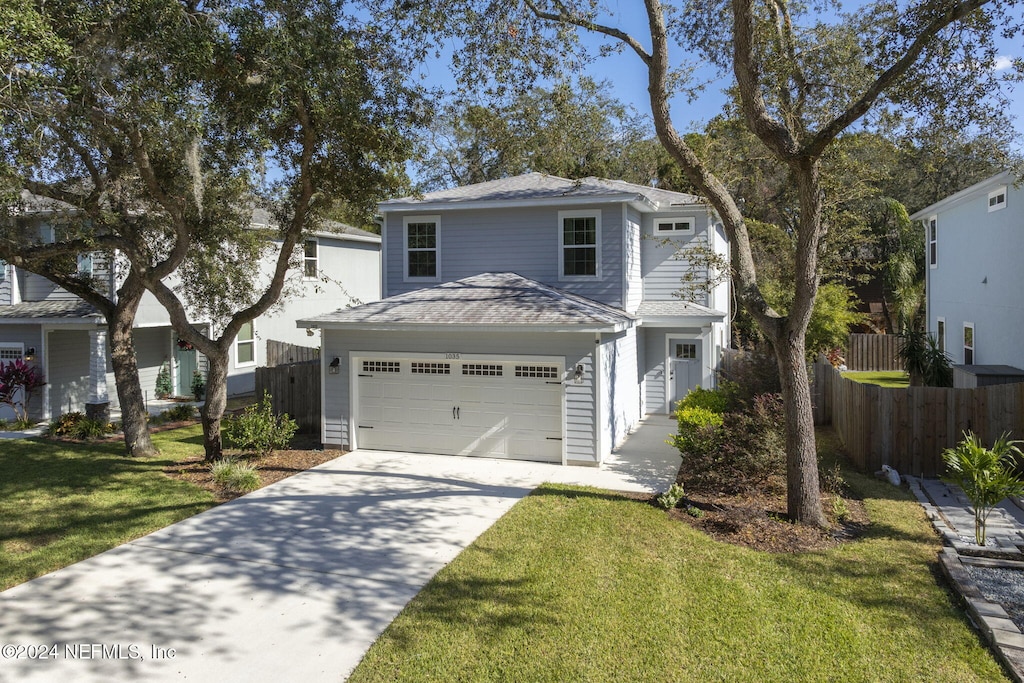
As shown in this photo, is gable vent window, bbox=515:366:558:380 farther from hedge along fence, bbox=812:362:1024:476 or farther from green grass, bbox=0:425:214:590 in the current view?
green grass, bbox=0:425:214:590

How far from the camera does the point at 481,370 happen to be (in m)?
13.0

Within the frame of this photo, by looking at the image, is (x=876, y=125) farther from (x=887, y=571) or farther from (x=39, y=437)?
(x=39, y=437)

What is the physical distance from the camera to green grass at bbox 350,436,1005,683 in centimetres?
556

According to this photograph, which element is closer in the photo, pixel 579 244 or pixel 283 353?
pixel 579 244

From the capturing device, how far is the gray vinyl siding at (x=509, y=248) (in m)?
15.0

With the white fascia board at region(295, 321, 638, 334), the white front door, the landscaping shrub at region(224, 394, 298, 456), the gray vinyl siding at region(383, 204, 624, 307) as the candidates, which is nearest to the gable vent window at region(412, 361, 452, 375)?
the white fascia board at region(295, 321, 638, 334)

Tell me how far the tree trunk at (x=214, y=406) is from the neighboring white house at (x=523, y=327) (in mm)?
1709

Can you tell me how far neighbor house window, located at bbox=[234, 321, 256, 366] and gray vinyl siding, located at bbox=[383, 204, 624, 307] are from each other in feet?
21.6

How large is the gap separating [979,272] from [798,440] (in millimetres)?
10667

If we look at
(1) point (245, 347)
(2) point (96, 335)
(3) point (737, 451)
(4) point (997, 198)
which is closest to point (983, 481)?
(3) point (737, 451)

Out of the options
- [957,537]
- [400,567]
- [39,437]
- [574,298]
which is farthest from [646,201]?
[39,437]

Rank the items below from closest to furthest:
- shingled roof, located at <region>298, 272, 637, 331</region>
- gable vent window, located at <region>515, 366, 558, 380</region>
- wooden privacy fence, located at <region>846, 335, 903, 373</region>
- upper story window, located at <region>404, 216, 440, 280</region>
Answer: shingled roof, located at <region>298, 272, 637, 331</region> → gable vent window, located at <region>515, 366, 558, 380</region> → upper story window, located at <region>404, 216, 440, 280</region> → wooden privacy fence, located at <region>846, 335, 903, 373</region>

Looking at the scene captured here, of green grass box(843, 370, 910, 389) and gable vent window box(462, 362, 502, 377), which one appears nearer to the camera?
gable vent window box(462, 362, 502, 377)

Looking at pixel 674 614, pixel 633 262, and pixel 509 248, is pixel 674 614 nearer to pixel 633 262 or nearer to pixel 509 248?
pixel 633 262
